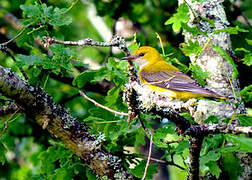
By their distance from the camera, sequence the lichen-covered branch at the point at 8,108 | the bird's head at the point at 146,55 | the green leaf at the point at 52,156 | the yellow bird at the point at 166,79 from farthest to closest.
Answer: the bird's head at the point at 146,55 < the yellow bird at the point at 166,79 < the green leaf at the point at 52,156 < the lichen-covered branch at the point at 8,108

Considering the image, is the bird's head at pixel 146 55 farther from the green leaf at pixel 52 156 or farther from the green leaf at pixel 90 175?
the green leaf at pixel 90 175

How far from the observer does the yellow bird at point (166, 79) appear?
3.93 meters

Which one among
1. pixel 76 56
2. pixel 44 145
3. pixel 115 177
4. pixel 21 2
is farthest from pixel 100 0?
pixel 115 177

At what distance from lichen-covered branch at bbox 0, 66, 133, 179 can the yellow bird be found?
739mm

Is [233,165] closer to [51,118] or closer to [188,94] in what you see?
[188,94]

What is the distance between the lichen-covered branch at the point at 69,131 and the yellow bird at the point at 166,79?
2.42ft

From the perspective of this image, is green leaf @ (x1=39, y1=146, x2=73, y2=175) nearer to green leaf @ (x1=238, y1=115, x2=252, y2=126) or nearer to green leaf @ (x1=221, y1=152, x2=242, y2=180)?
green leaf @ (x1=221, y1=152, x2=242, y2=180)

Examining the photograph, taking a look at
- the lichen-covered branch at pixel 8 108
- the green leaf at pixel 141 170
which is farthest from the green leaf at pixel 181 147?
the lichen-covered branch at pixel 8 108

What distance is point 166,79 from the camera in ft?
14.2

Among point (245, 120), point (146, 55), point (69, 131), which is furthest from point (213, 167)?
point (146, 55)

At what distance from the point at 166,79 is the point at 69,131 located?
1476 mm

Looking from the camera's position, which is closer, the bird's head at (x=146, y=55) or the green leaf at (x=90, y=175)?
the green leaf at (x=90, y=175)

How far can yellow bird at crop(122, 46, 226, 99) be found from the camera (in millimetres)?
3931

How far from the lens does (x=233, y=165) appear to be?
126 inches
